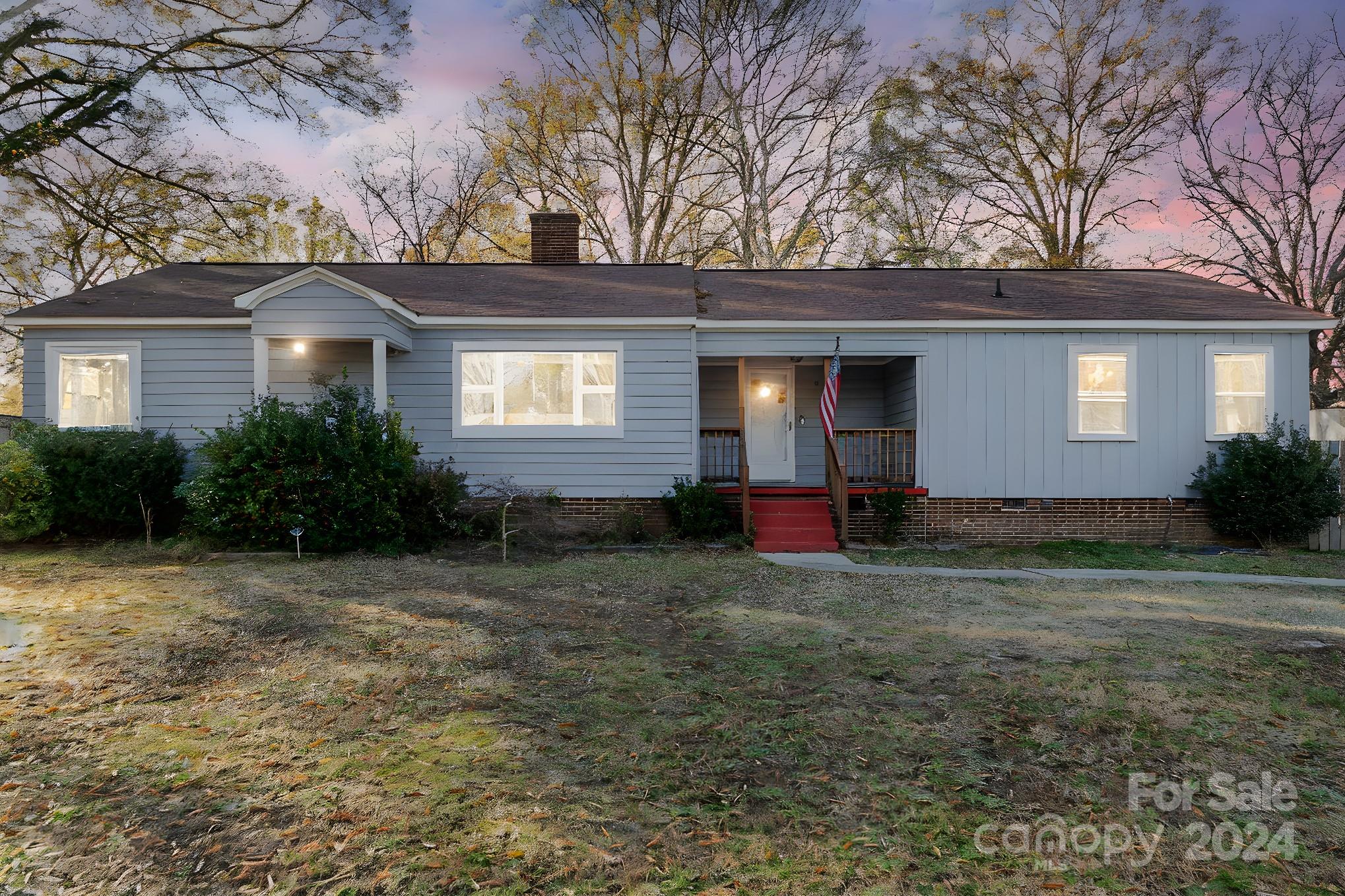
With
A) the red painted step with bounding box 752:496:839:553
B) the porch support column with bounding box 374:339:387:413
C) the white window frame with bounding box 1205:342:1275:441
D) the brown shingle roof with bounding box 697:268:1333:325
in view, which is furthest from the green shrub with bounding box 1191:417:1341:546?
the porch support column with bounding box 374:339:387:413

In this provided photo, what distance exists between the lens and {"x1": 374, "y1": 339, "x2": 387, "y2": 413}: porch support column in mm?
9234

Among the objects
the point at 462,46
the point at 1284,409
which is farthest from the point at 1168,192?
the point at 462,46

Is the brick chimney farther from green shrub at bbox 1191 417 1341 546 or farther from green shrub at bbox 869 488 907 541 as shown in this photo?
green shrub at bbox 1191 417 1341 546

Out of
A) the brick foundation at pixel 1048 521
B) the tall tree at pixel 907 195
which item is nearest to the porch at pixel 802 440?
the brick foundation at pixel 1048 521

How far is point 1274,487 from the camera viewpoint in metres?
9.83

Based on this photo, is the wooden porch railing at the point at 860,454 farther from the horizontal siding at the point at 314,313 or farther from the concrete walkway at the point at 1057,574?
the horizontal siding at the point at 314,313

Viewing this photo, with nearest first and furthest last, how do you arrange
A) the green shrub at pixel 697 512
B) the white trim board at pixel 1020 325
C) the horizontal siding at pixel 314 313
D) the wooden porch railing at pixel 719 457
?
the horizontal siding at pixel 314 313, the green shrub at pixel 697 512, the white trim board at pixel 1020 325, the wooden porch railing at pixel 719 457

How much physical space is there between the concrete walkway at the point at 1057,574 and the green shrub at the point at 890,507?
1898 mm

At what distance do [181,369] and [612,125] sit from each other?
14.6m

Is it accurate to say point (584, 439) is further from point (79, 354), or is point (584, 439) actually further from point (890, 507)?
point (79, 354)

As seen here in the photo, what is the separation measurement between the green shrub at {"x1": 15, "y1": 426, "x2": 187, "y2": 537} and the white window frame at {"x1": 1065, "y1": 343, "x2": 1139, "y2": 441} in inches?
487

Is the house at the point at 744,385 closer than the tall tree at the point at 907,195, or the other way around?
the house at the point at 744,385

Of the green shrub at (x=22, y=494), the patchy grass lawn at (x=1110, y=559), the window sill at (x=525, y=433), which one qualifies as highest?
the window sill at (x=525, y=433)

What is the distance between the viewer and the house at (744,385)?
10125 mm
